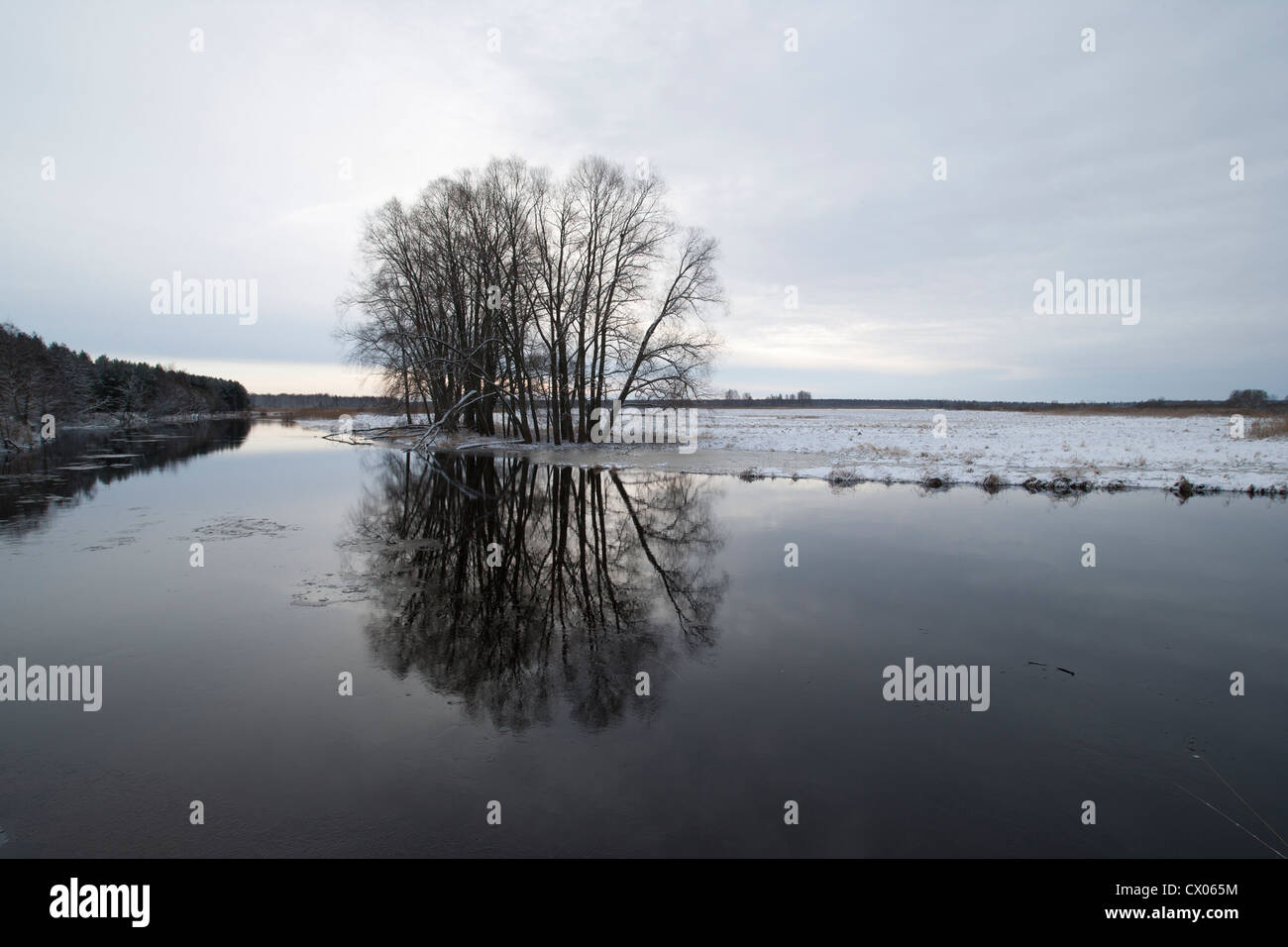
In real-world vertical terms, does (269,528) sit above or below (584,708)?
above

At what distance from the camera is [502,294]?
3400cm

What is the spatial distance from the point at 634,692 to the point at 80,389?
8866 centimetres

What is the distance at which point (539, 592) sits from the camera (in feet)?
29.6

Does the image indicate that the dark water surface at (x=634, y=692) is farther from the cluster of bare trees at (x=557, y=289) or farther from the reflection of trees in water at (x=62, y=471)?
the cluster of bare trees at (x=557, y=289)

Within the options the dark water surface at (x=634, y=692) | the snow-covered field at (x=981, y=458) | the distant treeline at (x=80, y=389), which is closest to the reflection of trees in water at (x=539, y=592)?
the dark water surface at (x=634, y=692)

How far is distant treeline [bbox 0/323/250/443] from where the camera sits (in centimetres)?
4169

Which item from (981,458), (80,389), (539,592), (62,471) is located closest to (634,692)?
(539,592)

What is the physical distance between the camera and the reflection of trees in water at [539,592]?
614 cm

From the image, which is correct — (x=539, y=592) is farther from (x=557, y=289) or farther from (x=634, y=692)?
(x=557, y=289)

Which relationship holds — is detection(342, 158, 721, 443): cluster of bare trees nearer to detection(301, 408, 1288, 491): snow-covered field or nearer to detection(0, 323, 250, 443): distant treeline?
detection(301, 408, 1288, 491): snow-covered field

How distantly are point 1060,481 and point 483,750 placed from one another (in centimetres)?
2064

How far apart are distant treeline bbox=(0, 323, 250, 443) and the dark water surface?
1580 inches
